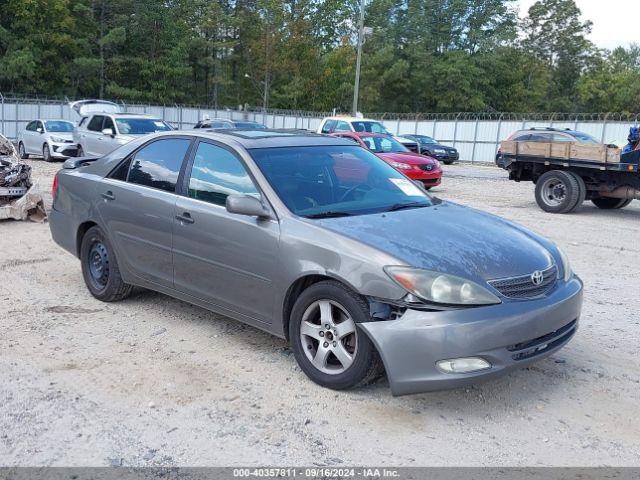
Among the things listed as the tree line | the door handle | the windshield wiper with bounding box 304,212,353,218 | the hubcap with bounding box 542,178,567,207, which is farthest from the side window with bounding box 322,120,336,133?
the tree line

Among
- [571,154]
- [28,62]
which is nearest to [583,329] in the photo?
[571,154]

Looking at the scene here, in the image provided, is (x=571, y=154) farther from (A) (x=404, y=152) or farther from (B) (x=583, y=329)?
(B) (x=583, y=329)

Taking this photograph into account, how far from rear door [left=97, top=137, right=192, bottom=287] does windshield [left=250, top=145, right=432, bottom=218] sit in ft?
2.80

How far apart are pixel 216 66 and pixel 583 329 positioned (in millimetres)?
54955

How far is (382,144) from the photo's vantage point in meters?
16.8

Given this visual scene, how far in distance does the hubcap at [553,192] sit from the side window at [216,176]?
31.9 ft

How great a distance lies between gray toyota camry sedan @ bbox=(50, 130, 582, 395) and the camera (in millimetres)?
3693

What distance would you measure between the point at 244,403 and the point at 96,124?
51.4 feet

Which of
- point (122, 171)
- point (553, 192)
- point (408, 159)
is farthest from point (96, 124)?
point (122, 171)

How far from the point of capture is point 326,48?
60.4m

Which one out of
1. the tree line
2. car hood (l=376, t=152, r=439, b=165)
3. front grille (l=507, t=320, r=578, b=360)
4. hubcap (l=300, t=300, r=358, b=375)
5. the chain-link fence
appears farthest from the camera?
the tree line

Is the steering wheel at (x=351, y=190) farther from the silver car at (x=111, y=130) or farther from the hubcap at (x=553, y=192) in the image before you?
the silver car at (x=111, y=130)

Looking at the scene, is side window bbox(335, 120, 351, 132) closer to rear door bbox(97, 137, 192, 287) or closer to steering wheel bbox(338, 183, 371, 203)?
rear door bbox(97, 137, 192, 287)

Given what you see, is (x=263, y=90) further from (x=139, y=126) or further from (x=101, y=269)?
(x=101, y=269)
